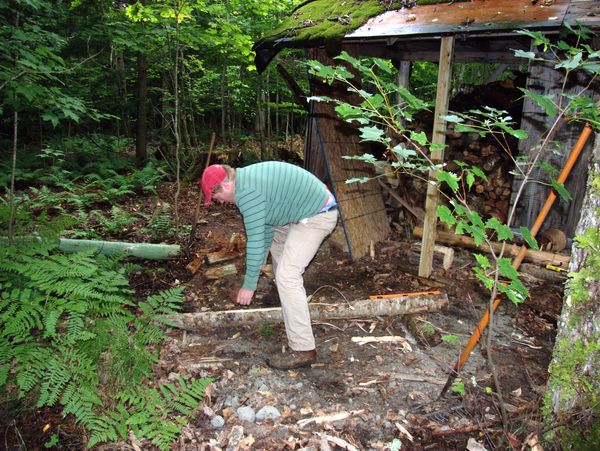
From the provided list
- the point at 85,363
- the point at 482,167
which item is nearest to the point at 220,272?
the point at 85,363

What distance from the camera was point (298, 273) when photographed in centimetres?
350

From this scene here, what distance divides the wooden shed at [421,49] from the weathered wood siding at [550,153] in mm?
13

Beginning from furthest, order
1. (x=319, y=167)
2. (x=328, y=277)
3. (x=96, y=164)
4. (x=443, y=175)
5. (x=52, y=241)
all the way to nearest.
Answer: (x=96, y=164)
(x=319, y=167)
(x=328, y=277)
(x=52, y=241)
(x=443, y=175)

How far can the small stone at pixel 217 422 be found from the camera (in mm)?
2877

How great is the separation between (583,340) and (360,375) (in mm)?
1791

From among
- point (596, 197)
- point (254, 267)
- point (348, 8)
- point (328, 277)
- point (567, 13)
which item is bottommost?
point (328, 277)

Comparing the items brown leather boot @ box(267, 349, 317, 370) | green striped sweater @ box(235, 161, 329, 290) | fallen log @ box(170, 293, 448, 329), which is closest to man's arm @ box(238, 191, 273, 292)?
green striped sweater @ box(235, 161, 329, 290)

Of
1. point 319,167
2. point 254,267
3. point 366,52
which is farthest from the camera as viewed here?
point 366,52

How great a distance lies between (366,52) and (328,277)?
457cm

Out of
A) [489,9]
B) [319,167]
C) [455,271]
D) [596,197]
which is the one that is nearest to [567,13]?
[489,9]

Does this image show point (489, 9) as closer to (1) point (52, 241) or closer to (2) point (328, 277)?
(2) point (328, 277)

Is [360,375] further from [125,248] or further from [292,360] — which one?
[125,248]

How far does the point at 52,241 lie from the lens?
3754 millimetres

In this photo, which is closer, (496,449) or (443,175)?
(443,175)
